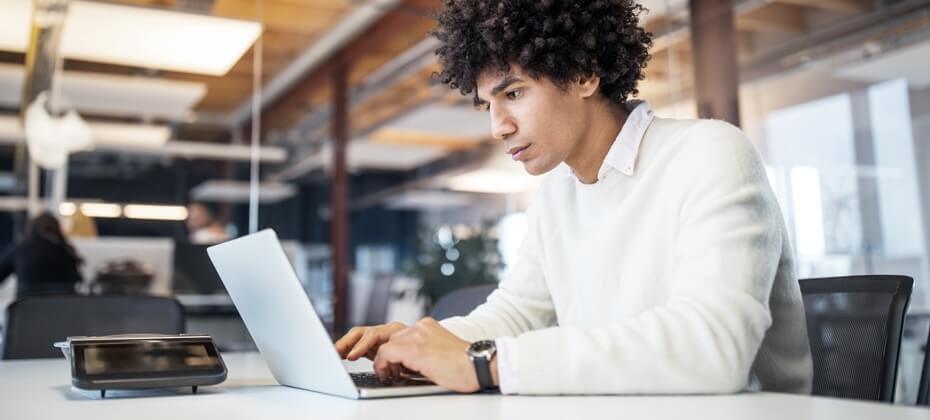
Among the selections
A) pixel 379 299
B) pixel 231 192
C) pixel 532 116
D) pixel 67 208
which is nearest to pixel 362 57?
pixel 231 192

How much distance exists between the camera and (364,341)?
48.6 inches

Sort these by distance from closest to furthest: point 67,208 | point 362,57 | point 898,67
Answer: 1. point 898,67
2. point 67,208
3. point 362,57

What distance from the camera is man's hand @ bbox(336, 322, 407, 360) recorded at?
4.04 ft

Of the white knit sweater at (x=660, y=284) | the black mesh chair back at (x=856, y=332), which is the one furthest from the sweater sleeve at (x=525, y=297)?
the black mesh chair back at (x=856, y=332)

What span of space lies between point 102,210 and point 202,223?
0.54 metres

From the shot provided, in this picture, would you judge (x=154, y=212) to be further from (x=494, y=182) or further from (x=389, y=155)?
(x=389, y=155)

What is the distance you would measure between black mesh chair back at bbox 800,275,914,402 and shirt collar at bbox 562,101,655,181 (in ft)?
1.39

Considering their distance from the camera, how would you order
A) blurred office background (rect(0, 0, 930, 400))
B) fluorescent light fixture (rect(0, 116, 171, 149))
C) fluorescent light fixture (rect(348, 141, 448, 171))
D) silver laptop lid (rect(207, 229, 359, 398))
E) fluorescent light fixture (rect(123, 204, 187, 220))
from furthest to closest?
1. fluorescent light fixture (rect(348, 141, 448, 171))
2. fluorescent light fixture (rect(123, 204, 187, 220))
3. fluorescent light fixture (rect(0, 116, 171, 149))
4. blurred office background (rect(0, 0, 930, 400))
5. silver laptop lid (rect(207, 229, 359, 398))

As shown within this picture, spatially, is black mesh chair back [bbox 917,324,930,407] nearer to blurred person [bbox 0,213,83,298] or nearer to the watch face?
the watch face

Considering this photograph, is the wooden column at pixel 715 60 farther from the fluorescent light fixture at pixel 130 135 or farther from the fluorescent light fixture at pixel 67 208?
the fluorescent light fixture at pixel 67 208

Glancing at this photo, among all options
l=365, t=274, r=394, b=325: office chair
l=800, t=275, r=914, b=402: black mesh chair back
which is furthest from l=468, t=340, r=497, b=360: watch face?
l=365, t=274, r=394, b=325: office chair

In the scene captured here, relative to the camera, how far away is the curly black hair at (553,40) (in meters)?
1.38

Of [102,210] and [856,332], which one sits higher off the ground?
[102,210]

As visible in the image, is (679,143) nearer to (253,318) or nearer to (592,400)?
(592,400)
